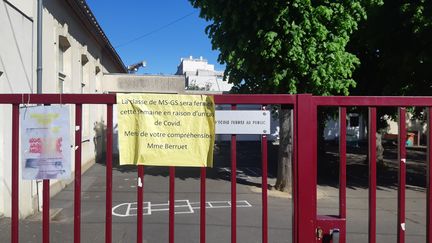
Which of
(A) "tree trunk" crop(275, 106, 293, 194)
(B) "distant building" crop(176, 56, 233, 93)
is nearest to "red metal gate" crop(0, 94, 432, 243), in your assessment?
(A) "tree trunk" crop(275, 106, 293, 194)

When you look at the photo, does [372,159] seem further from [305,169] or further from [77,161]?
[77,161]

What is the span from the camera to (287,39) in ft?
35.0

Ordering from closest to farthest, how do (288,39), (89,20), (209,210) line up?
1. (209,210)
2. (288,39)
3. (89,20)

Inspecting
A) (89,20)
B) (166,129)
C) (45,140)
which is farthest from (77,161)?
(89,20)

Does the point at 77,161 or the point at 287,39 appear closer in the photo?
the point at 77,161

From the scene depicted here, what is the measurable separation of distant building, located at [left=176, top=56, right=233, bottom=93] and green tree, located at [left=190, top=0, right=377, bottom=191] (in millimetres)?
34371

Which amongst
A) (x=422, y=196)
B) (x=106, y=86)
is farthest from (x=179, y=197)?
(x=106, y=86)

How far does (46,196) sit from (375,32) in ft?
40.9

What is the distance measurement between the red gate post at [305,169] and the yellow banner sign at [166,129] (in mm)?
572

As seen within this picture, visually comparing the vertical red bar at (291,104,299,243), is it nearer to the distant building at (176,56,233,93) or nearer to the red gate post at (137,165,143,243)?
the red gate post at (137,165,143,243)

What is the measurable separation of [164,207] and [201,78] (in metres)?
59.3

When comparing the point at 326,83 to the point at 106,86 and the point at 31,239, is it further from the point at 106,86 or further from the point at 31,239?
the point at 106,86

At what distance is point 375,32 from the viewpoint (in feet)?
45.8

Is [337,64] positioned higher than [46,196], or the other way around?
[337,64]
